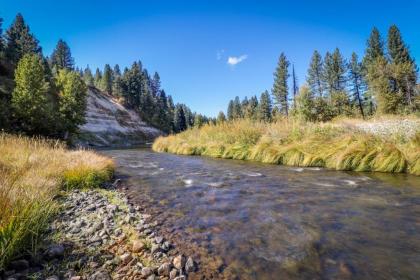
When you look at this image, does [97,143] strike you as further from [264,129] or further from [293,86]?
[293,86]

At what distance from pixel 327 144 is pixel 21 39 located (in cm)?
7001

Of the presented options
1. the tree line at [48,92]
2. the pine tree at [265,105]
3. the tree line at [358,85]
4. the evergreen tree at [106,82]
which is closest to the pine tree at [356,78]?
the tree line at [358,85]

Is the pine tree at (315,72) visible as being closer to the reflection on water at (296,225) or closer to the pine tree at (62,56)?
the reflection on water at (296,225)

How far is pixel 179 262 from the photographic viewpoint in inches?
106

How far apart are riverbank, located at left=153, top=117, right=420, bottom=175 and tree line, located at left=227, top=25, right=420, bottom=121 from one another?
31.7 feet

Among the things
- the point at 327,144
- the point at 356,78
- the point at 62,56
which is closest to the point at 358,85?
the point at 356,78

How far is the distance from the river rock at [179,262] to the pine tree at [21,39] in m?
62.6

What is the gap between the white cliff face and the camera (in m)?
44.9

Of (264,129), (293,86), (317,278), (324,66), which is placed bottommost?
(317,278)

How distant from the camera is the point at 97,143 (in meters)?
42.7

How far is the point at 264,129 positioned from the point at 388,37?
44452 millimetres

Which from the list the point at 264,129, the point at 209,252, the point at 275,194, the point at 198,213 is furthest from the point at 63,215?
the point at 264,129

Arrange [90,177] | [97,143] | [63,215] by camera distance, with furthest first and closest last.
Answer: [97,143]
[90,177]
[63,215]

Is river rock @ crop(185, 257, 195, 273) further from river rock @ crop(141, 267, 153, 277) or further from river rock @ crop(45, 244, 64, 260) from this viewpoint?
river rock @ crop(45, 244, 64, 260)
